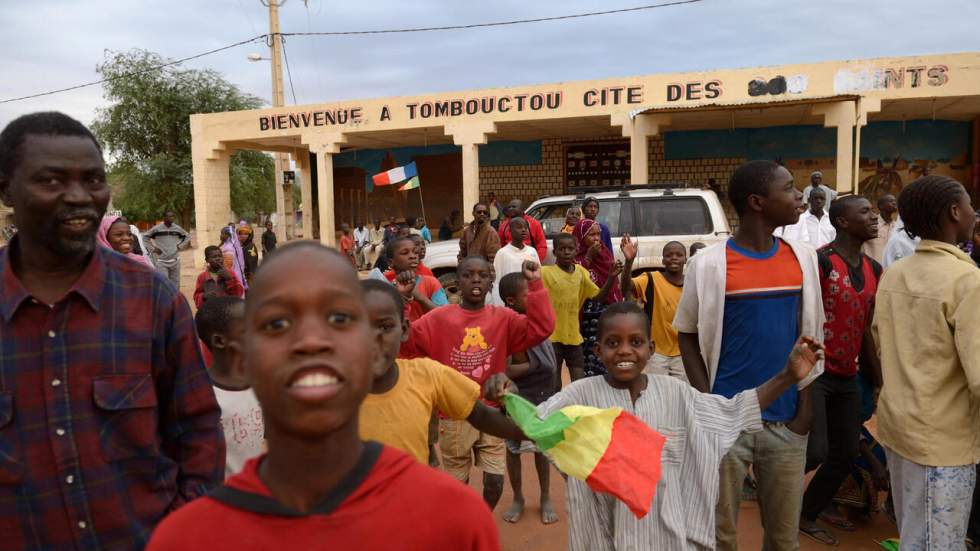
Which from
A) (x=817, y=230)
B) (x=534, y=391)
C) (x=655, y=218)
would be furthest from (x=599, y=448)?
(x=655, y=218)

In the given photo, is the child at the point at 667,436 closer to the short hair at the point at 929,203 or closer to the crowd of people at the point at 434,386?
the crowd of people at the point at 434,386

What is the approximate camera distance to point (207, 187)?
19516 millimetres

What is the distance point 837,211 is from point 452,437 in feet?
8.05

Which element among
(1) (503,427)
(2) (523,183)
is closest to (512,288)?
(1) (503,427)

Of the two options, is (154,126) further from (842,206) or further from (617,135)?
(842,206)

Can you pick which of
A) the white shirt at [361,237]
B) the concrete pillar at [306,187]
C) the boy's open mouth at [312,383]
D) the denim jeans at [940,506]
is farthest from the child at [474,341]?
the concrete pillar at [306,187]

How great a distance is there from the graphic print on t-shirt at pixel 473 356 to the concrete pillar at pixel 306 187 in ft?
64.5

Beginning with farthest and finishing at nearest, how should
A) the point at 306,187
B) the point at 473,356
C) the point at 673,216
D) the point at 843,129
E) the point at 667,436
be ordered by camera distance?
the point at 306,187 < the point at 843,129 < the point at 673,216 < the point at 473,356 < the point at 667,436

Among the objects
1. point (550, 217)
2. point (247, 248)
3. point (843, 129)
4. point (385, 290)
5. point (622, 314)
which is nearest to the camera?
point (622, 314)

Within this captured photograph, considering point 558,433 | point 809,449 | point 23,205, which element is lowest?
point 809,449

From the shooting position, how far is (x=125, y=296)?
1675 millimetres

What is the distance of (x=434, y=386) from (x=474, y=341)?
1238 millimetres

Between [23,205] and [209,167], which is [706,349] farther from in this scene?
[209,167]

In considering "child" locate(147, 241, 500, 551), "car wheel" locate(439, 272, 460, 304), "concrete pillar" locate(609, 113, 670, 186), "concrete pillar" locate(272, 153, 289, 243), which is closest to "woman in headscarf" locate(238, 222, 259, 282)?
"car wheel" locate(439, 272, 460, 304)
